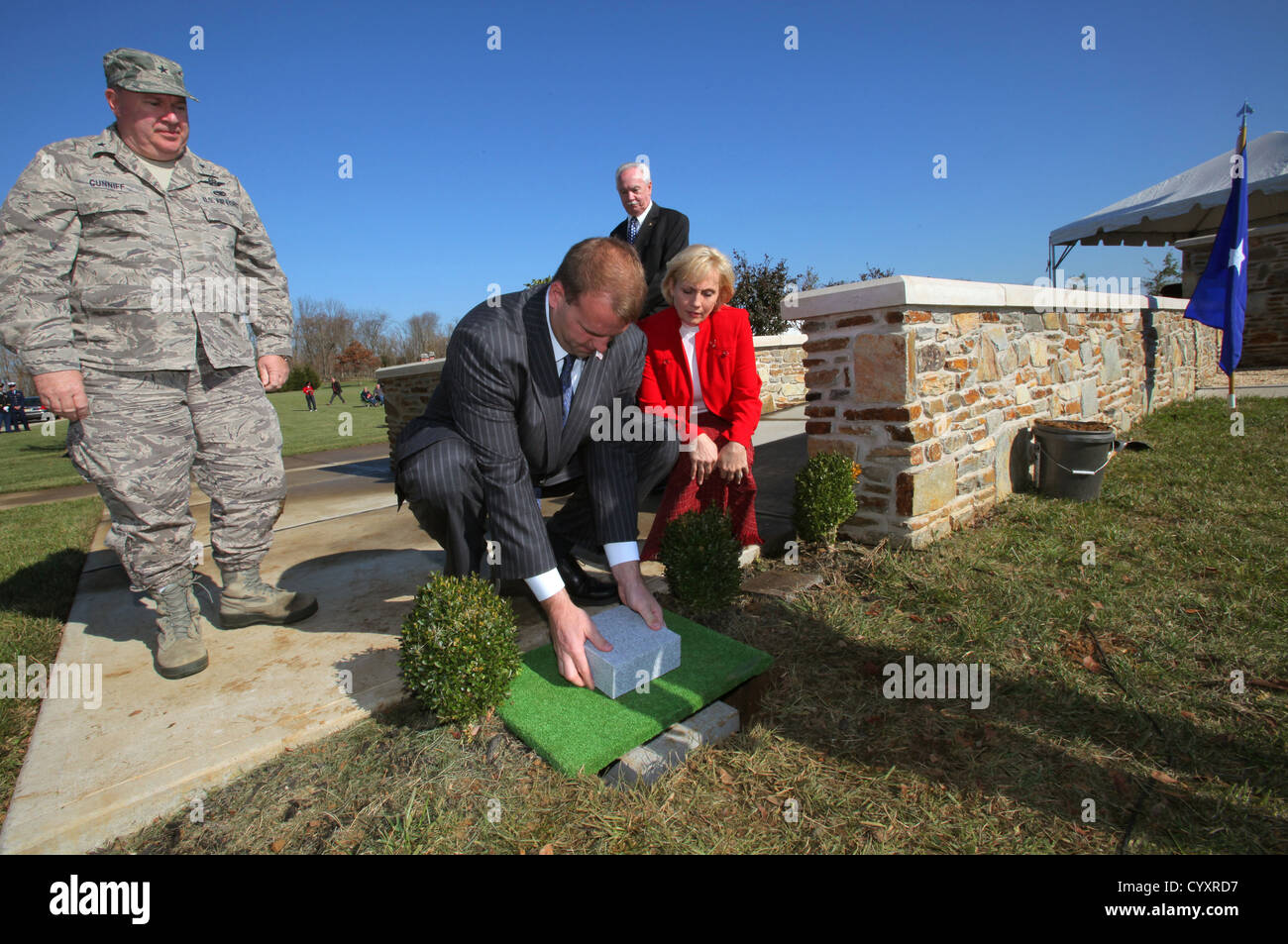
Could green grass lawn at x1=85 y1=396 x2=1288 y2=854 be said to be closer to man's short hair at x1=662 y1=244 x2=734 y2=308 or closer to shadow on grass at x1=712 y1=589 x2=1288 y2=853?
shadow on grass at x1=712 y1=589 x2=1288 y2=853

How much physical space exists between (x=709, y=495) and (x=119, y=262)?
112 inches

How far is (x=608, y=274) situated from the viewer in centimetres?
220

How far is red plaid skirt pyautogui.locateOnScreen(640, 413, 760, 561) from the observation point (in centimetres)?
333

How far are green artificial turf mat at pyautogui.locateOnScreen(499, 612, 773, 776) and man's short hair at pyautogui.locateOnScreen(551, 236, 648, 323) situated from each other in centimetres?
134

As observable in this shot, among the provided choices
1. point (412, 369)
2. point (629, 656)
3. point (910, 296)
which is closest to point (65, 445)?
point (412, 369)

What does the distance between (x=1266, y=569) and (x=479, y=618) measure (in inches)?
158

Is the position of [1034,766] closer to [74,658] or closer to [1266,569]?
[1266,569]

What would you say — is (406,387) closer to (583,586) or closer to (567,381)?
(583,586)

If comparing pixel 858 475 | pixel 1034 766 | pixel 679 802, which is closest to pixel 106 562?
pixel 679 802

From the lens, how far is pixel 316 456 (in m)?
12.3

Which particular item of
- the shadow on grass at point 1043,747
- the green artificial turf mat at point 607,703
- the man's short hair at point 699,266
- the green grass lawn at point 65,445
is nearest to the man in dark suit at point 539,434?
the green artificial turf mat at point 607,703

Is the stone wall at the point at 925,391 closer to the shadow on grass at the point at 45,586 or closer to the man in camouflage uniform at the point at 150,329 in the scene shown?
the man in camouflage uniform at the point at 150,329

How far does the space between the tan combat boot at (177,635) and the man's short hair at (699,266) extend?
270 cm

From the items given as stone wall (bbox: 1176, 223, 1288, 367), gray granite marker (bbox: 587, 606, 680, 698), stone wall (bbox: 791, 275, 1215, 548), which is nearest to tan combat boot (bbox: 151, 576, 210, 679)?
gray granite marker (bbox: 587, 606, 680, 698)
